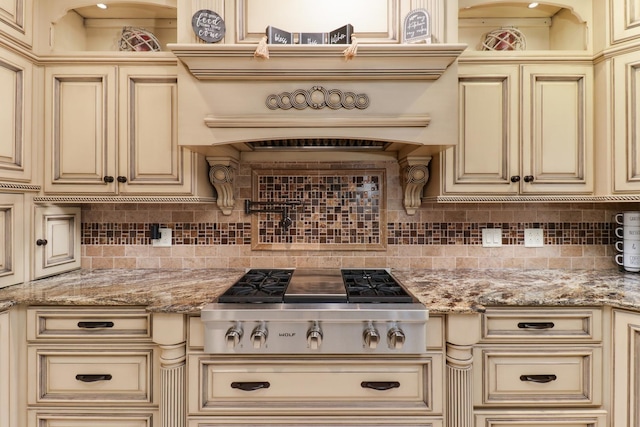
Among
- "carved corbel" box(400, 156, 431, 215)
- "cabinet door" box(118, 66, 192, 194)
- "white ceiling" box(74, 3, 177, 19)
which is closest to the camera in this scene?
"cabinet door" box(118, 66, 192, 194)

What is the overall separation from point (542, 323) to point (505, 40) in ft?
4.68

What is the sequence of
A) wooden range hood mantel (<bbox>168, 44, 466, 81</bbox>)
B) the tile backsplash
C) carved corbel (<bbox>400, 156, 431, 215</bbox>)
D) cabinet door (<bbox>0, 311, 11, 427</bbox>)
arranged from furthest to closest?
1. the tile backsplash
2. carved corbel (<bbox>400, 156, 431, 215</bbox>)
3. wooden range hood mantel (<bbox>168, 44, 466, 81</bbox>)
4. cabinet door (<bbox>0, 311, 11, 427</bbox>)

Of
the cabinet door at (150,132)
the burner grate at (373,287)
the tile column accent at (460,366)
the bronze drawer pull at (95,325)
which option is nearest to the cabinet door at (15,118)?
the cabinet door at (150,132)

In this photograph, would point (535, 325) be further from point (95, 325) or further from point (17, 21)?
point (17, 21)

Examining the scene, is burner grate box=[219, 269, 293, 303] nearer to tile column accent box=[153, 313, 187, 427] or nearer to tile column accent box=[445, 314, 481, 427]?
tile column accent box=[153, 313, 187, 427]

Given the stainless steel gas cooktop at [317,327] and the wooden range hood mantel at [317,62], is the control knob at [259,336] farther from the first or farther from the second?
the wooden range hood mantel at [317,62]

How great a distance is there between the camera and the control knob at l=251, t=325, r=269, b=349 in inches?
52.5

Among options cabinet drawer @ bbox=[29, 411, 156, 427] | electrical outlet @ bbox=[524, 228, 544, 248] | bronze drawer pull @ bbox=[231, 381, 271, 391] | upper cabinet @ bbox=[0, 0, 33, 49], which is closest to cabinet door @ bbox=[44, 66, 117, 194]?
upper cabinet @ bbox=[0, 0, 33, 49]

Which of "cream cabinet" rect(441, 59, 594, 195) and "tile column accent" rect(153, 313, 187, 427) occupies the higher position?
"cream cabinet" rect(441, 59, 594, 195)

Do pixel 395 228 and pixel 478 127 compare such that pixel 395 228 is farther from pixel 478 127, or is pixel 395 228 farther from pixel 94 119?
pixel 94 119

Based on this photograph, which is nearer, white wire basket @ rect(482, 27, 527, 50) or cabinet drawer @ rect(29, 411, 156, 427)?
cabinet drawer @ rect(29, 411, 156, 427)

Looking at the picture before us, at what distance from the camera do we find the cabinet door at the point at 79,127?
1825 millimetres

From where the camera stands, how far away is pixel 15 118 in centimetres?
171

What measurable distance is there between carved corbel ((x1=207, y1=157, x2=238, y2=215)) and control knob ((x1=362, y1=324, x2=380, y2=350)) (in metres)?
1.07
